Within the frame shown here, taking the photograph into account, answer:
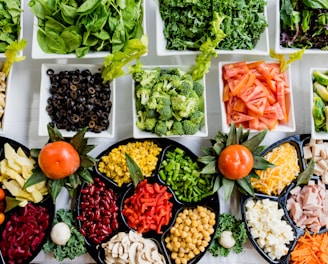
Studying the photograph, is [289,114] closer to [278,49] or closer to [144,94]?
[278,49]

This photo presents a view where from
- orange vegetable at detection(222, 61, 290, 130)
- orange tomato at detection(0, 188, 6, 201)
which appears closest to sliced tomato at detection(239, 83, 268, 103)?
orange vegetable at detection(222, 61, 290, 130)

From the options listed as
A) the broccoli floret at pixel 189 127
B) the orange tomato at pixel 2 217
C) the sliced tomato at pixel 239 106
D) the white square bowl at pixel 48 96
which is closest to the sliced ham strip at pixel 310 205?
the sliced tomato at pixel 239 106

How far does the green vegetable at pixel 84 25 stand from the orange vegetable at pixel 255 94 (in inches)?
21.0

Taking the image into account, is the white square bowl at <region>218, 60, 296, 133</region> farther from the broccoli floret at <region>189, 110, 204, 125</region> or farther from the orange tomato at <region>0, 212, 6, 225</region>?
the orange tomato at <region>0, 212, 6, 225</region>

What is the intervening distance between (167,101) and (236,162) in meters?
0.43

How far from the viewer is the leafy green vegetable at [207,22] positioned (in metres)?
2.68

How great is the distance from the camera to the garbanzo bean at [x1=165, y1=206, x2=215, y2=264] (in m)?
2.70

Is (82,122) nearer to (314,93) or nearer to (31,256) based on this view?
(31,256)

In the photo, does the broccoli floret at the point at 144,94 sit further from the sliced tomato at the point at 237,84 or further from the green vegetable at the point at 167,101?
the sliced tomato at the point at 237,84

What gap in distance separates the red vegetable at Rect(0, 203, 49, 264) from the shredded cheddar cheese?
3.49 ft

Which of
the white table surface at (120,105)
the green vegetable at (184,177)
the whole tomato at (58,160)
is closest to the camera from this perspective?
the whole tomato at (58,160)

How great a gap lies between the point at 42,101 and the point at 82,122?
0.71 ft

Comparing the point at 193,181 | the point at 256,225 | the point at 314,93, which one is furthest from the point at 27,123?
the point at 314,93

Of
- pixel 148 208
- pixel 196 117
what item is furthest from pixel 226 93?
pixel 148 208
